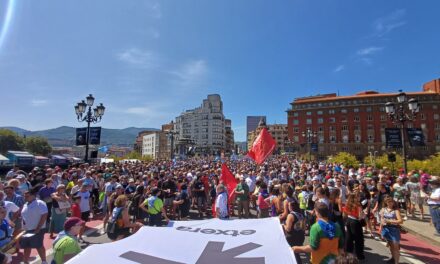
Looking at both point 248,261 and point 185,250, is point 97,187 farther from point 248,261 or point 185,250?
point 248,261

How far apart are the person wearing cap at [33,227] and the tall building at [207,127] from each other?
4852 inches

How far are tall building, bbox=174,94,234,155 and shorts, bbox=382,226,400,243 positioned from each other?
123537 mm

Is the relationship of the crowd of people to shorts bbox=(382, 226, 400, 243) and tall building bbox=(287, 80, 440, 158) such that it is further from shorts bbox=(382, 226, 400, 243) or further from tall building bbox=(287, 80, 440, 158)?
tall building bbox=(287, 80, 440, 158)

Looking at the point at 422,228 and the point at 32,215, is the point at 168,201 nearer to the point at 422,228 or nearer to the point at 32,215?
the point at 32,215

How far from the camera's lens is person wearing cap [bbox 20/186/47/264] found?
5.93 meters

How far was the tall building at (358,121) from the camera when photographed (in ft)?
260

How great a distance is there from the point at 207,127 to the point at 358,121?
241ft

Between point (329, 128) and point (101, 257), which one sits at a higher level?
point (329, 128)

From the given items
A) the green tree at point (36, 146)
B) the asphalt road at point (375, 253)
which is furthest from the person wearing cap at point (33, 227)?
the green tree at point (36, 146)

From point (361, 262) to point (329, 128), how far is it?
8837cm

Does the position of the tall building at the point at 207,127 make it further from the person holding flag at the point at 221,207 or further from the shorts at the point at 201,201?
the person holding flag at the point at 221,207

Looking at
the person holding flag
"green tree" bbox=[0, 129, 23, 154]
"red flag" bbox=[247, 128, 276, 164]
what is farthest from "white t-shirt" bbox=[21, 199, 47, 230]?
"green tree" bbox=[0, 129, 23, 154]

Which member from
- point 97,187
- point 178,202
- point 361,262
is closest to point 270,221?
point 361,262

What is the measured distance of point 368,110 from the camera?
3310 inches
